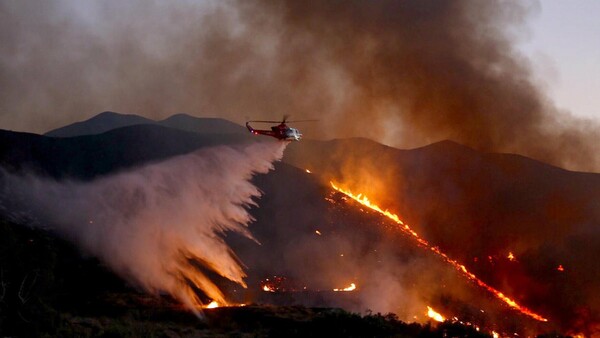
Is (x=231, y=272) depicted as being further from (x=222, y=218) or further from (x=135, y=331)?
(x=135, y=331)

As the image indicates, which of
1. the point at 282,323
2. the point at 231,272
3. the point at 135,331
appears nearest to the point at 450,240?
the point at 231,272

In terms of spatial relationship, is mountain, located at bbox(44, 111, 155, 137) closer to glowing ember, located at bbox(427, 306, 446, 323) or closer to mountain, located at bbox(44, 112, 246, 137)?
mountain, located at bbox(44, 112, 246, 137)

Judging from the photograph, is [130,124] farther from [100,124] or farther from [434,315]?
[434,315]

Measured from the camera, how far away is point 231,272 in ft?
162

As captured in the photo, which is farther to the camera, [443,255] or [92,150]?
[92,150]

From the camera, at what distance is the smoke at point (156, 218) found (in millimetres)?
38750

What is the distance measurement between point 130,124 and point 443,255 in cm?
9955

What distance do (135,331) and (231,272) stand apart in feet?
89.6

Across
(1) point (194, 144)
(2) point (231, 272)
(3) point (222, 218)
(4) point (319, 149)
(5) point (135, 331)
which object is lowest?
(5) point (135, 331)

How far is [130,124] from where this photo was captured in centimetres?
13525

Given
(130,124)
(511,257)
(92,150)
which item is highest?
(130,124)

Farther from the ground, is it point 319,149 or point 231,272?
point 319,149

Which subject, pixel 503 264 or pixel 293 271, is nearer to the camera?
pixel 293 271

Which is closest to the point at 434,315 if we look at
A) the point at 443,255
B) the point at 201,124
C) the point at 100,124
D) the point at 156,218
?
the point at 443,255
